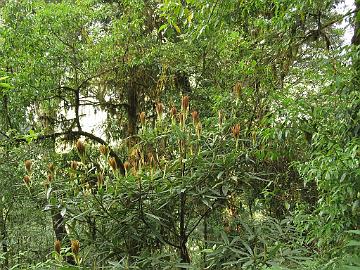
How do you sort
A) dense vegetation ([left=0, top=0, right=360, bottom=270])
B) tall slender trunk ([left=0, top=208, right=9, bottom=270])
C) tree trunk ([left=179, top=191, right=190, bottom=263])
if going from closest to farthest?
dense vegetation ([left=0, top=0, right=360, bottom=270]), tree trunk ([left=179, top=191, right=190, bottom=263]), tall slender trunk ([left=0, top=208, right=9, bottom=270])

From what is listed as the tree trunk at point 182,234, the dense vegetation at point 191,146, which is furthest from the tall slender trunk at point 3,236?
the tree trunk at point 182,234

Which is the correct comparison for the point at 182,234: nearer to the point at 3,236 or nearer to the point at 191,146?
the point at 191,146

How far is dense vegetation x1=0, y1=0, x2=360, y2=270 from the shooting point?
184cm

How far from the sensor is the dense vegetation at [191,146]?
1.84m

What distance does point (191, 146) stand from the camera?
2.00 meters

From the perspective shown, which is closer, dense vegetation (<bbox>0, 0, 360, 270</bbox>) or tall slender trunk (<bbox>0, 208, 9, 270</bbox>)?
dense vegetation (<bbox>0, 0, 360, 270</bbox>)

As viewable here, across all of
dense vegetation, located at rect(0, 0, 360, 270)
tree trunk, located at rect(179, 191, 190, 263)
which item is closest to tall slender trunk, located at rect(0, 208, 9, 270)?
dense vegetation, located at rect(0, 0, 360, 270)

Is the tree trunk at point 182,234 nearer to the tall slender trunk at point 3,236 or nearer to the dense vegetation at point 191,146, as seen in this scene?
the dense vegetation at point 191,146

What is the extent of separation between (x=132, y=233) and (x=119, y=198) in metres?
0.21

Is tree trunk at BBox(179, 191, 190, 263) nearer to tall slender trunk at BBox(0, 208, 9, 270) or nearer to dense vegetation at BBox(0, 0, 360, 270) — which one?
dense vegetation at BBox(0, 0, 360, 270)

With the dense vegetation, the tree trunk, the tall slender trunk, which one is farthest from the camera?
the tall slender trunk

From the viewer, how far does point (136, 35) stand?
5082 millimetres

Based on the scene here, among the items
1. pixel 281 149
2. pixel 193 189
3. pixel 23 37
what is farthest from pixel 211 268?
pixel 23 37

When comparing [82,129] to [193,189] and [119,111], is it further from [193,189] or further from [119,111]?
[193,189]
